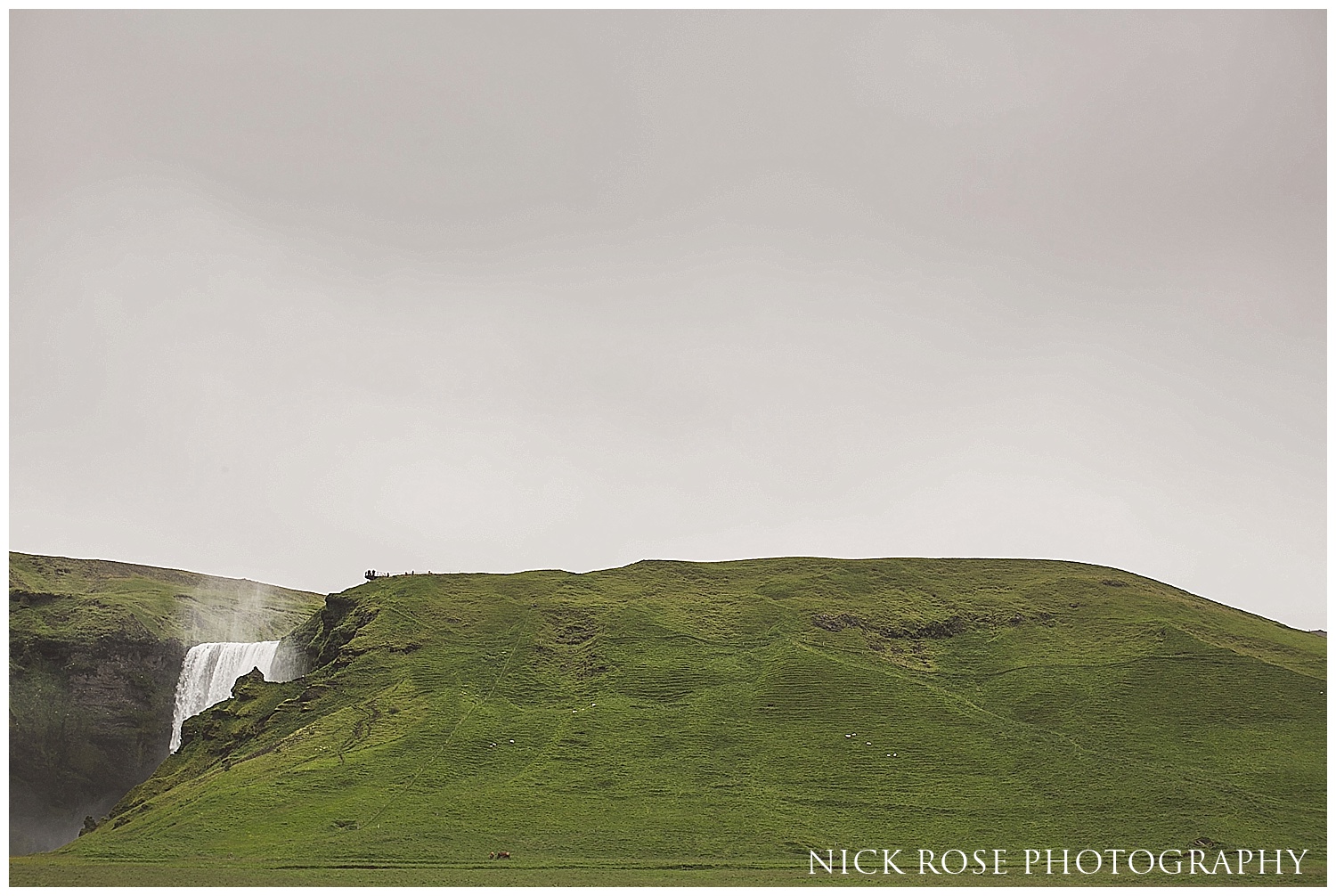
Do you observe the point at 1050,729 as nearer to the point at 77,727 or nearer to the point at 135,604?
the point at 77,727

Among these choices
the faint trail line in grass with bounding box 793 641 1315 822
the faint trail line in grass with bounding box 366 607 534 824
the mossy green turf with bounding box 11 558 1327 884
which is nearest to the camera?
the mossy green turf with bounding box 11 558 1327 884

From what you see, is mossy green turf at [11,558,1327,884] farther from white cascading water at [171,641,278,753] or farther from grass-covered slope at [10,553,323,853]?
grass-covered slope at [10,553,323,853]

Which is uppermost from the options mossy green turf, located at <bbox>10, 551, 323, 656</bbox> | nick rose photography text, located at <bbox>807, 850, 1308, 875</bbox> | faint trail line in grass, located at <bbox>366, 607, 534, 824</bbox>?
mossy green turf, located at <bbox>10, 551, 323, 656</bbox>

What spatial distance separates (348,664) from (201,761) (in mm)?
11697

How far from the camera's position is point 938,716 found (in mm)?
68062

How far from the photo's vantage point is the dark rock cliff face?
9975 centimetres

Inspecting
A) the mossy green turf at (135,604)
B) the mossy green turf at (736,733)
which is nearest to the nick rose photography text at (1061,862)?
the mossy green turf at (736,733)

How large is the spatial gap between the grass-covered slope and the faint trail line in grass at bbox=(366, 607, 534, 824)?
1879 inches

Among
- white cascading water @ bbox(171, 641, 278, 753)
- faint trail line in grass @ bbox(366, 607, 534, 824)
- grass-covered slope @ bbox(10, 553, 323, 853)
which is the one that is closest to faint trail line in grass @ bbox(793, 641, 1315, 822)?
faint trail line in grass @ bbox(366, 607, 534, 824)

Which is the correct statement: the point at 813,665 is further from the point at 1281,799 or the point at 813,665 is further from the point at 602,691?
the point at 1281,799

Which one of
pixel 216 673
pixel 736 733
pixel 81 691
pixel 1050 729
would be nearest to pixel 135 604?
pixel 81 691

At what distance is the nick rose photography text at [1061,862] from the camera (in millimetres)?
47938

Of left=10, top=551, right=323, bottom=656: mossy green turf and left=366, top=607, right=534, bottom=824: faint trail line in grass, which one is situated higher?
left=10, top=551, right=323, bottom=656: mossy green turf

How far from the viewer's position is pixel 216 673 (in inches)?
3686
